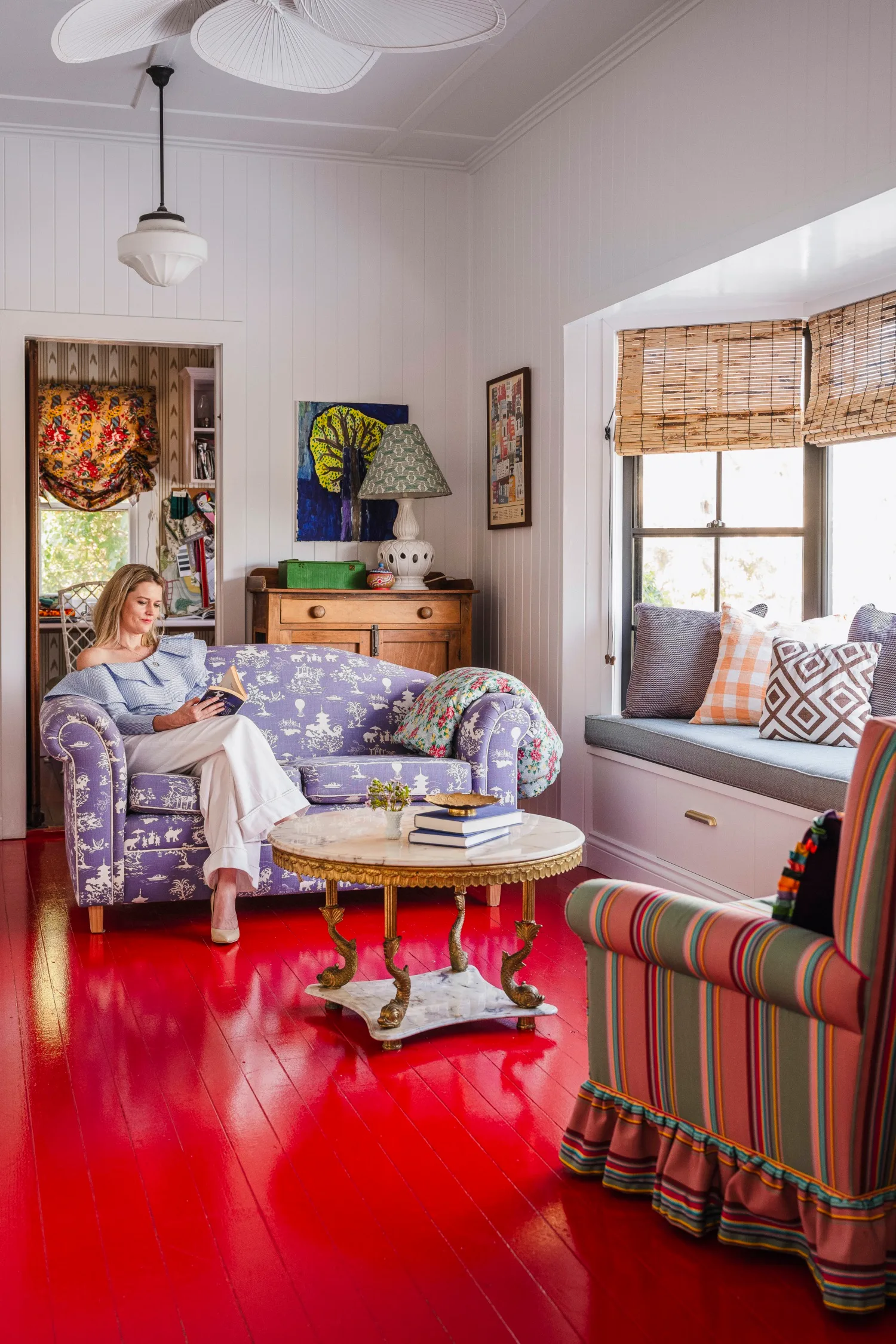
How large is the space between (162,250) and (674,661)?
8.05 feet

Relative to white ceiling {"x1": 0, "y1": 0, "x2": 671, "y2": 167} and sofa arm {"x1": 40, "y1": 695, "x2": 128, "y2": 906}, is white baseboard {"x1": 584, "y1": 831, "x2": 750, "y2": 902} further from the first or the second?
white ceiling {"x1": 0, "y1": 0, "x2": 671, "y2": 167}

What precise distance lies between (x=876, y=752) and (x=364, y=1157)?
1.28 meters

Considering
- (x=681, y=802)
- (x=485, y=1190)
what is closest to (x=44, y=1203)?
(x=485, y=1190)

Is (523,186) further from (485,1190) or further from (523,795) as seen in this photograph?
(485,1190)

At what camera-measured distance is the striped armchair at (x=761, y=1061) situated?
188cm

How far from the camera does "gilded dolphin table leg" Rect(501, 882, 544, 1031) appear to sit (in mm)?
3092

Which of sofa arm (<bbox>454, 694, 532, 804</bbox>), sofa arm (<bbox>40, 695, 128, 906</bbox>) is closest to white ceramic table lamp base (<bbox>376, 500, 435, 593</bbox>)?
sofa arm (<bbox>454, 694, 532, 804</bbox>)

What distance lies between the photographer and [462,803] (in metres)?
3.09

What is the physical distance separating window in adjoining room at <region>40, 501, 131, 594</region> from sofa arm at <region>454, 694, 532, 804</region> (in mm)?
4145

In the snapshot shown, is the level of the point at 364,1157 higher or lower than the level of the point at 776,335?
lower

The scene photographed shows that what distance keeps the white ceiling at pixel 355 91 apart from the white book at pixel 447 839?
110 inches

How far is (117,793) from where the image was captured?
3.92 meters

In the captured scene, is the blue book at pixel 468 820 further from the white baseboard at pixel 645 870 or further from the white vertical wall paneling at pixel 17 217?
the white vertical wall paneling at pixel 17 217

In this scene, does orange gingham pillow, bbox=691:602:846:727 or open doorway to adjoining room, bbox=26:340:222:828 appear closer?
orange gingham pillow, bbox=691:602:846:727
